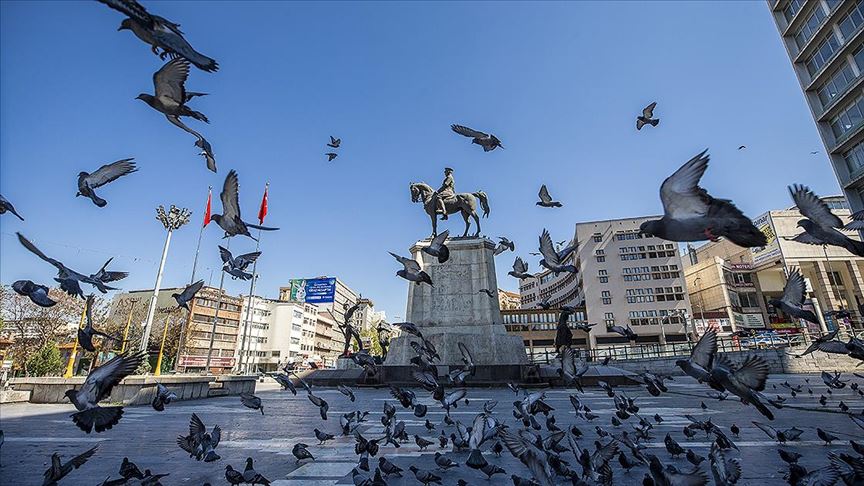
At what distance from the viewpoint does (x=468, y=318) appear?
18031mm

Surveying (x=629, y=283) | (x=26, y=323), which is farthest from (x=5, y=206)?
(x=629, y=283)

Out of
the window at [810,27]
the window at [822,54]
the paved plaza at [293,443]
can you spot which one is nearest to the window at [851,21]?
the window at [822,54]

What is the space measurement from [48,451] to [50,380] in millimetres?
10641

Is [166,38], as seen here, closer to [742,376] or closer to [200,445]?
[200,445]

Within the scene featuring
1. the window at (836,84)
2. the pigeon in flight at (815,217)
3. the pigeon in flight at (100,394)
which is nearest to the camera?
the pigeon in flight at (100,394)

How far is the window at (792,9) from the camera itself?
3875 cm

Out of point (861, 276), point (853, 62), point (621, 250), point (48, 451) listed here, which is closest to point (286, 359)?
point (621, 250)

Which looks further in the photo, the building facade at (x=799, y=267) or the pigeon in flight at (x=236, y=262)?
the building facade at (x=799, y=267)

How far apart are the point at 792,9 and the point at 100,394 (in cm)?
5942

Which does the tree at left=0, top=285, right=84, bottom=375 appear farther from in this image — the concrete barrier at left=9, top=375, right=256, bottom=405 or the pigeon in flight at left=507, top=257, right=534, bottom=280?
the pigeon in flight at left=507, top=257, right=534, bottom=280

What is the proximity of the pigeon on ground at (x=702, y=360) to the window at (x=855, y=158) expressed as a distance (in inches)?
1825

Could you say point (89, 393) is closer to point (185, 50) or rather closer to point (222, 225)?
point (222, 225)

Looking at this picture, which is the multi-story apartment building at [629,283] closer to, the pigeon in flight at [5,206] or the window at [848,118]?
the window at [848,118]

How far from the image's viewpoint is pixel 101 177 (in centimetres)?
588
